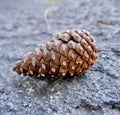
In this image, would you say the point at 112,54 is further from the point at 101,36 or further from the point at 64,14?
the point at 64,14

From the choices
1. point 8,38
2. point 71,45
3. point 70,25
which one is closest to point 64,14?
point 70,25

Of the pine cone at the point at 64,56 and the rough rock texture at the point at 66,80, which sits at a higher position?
the pine cone at the point at 64,56

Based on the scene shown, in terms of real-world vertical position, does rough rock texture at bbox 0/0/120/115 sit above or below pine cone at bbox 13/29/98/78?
below

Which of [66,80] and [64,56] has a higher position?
[64,56]
